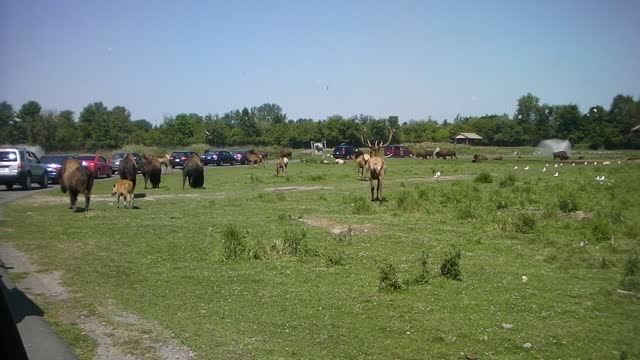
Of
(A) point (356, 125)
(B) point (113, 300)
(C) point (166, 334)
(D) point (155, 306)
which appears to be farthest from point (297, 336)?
(A) point (356, 125)

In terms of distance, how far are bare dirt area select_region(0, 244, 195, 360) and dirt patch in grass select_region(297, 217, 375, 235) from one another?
282 inches

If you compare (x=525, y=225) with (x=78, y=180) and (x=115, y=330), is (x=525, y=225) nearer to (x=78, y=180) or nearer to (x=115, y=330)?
A: (x=115, y=330)

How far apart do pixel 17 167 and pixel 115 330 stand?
24.7 meters

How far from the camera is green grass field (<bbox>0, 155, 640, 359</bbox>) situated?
6.78 meters

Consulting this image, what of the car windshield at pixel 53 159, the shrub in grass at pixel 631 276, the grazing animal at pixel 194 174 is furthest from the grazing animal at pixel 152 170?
the shrub in grass at pixel 631 276

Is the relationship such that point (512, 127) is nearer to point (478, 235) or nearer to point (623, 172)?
point (623, 172)

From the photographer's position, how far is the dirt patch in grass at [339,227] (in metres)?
14.9

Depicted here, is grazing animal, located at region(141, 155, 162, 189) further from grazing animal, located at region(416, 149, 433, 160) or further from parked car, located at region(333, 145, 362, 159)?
grazing animal, located at region(416, 149, 433, 160)

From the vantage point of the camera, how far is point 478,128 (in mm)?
125875

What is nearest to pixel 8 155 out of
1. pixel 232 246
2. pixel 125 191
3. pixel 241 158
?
pixel 125 191

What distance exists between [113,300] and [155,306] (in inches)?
31.5

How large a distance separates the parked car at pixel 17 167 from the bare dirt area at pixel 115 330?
68.7 ft

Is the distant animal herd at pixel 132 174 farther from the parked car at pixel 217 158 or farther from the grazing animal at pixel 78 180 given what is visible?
the parked car at pixel 217 158

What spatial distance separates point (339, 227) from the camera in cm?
1573
